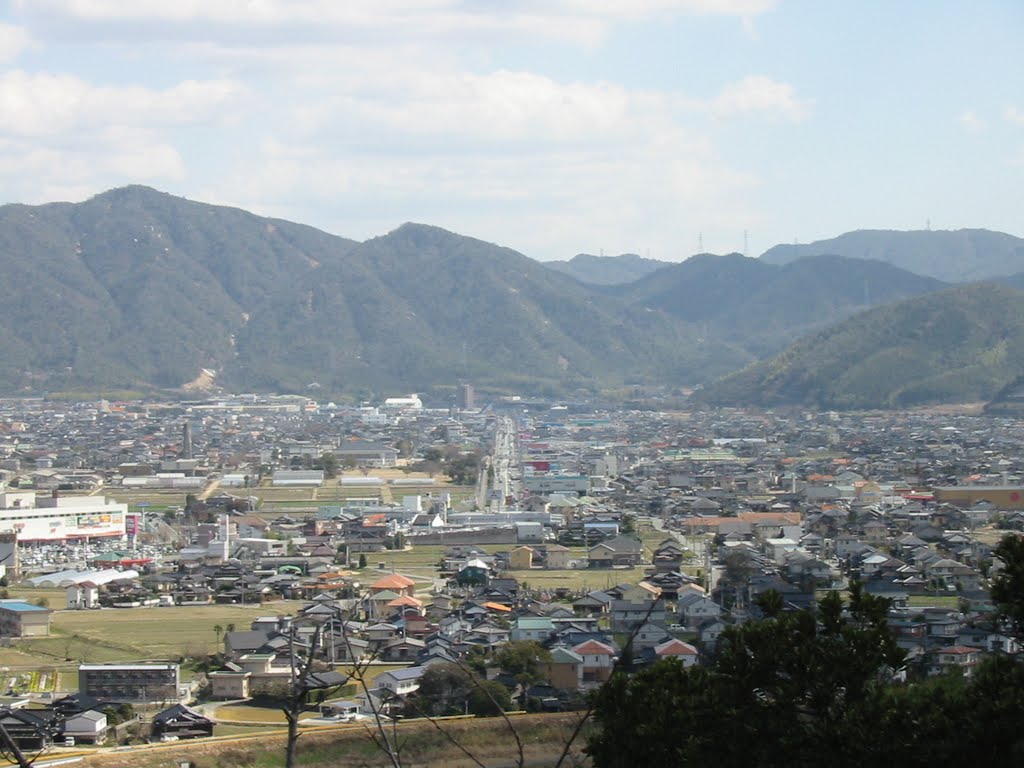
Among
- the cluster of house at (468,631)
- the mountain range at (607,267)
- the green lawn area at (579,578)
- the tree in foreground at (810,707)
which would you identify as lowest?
the green lawn area at (579,578)

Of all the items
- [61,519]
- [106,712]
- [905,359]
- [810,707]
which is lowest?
[106,712]

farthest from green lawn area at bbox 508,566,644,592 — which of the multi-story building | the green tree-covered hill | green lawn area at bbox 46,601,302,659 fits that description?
the green tree-covered hill

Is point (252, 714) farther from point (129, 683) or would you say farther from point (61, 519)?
point (61, 519)

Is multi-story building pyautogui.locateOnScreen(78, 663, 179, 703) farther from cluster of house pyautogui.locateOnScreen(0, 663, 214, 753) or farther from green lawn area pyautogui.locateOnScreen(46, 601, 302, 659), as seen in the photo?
green lawn area pyautogui.locateOnScreen(46, 601, 302, 659)

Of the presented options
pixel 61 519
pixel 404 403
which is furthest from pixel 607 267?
pixel 61 519

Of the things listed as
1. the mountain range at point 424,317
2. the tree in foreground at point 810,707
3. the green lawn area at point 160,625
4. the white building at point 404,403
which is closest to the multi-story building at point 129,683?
the green lawn area at point 160,625

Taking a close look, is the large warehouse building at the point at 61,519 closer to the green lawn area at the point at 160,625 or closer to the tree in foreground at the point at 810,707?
the green lawn area at the point at 160,625
